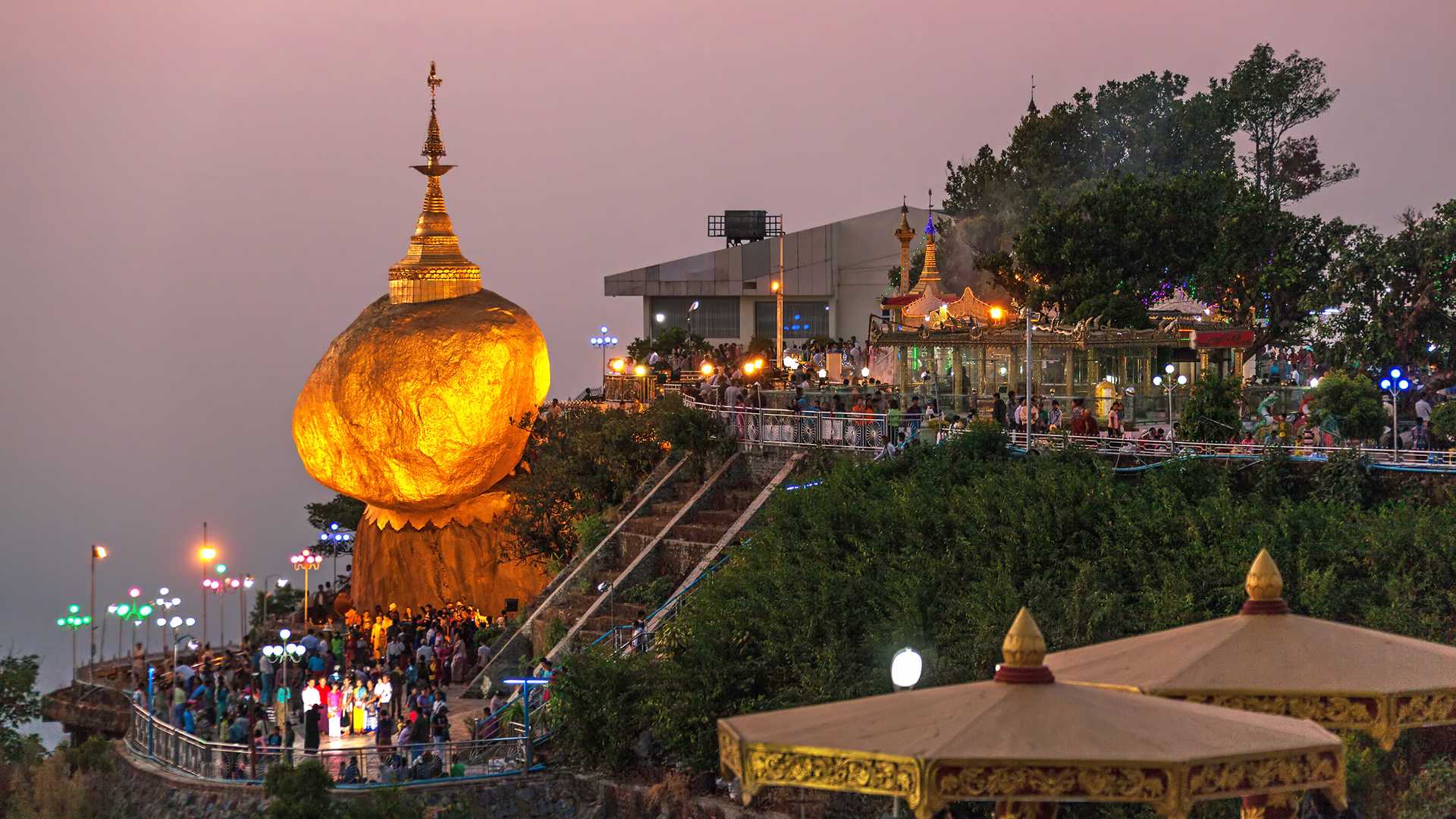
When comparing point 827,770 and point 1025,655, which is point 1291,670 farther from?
point 827,770

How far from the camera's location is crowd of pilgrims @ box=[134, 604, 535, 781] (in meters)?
23.8

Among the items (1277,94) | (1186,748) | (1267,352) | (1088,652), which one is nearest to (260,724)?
(1088,652)

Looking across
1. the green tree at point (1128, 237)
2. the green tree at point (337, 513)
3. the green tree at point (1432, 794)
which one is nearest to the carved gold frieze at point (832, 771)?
the green tree at point (1432, 794)

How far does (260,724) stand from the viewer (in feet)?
83.3

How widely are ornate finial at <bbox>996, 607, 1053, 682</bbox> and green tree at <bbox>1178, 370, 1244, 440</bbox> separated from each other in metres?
16.4

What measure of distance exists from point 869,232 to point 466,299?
29.0 m

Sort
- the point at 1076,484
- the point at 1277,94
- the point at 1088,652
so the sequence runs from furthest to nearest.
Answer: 1. the point at 1277,94
2. the point at 1076,484
3. the point at 1088,652

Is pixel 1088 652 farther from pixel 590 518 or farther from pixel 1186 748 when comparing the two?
pixel 590 518

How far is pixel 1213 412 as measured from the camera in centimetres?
2388

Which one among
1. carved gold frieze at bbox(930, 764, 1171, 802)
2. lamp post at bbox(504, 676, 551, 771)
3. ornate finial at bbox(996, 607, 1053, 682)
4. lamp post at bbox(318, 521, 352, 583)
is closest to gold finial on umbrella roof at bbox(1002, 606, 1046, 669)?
ornate finial at bbox(996, 607, 1053, 682)

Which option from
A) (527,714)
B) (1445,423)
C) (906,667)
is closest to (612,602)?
(527,714)

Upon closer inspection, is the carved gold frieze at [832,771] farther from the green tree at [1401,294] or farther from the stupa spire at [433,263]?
the stupa spire at [433,263]

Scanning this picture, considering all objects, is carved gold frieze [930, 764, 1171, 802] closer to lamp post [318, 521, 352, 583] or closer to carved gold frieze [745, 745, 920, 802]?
carved gold frieze [745, 745, 920, 802]

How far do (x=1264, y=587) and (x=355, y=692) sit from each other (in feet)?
60.9
